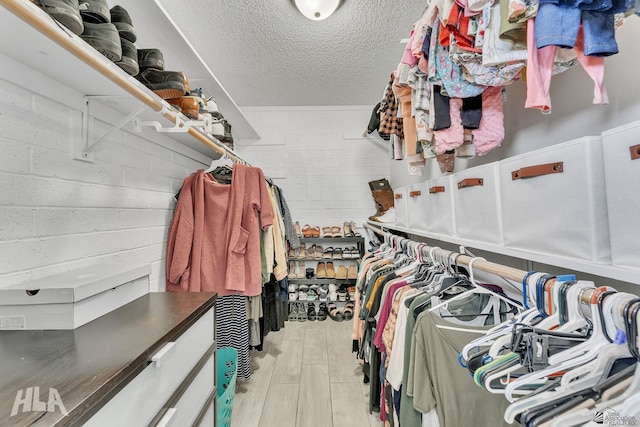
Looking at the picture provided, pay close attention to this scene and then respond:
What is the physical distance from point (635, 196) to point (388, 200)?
269 cm

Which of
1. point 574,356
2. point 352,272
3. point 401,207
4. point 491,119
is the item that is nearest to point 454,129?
point 491,119

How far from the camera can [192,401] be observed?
93cm

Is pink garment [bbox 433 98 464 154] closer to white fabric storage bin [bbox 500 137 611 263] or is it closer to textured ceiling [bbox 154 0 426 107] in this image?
white fabric storage bin [bbox 500 137 611 263]

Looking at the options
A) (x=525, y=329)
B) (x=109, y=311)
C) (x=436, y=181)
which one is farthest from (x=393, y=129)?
(x=109, y=311)

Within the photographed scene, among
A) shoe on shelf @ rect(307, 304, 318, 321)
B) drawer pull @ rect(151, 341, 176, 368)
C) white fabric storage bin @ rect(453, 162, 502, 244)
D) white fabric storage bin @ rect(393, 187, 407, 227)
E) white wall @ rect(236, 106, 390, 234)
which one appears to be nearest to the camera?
drawer pull @ rect(151, 341, 176, 368)

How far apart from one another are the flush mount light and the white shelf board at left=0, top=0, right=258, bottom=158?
72cm

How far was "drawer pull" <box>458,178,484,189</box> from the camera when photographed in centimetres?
106

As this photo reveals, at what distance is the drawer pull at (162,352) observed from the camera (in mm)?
698

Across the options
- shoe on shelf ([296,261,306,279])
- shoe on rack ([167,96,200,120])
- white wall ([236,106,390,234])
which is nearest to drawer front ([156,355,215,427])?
shoe on rack ([167,96,200,120])

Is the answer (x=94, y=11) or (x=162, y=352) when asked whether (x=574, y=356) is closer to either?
(x=162, y=352)

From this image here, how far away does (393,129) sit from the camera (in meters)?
1.77

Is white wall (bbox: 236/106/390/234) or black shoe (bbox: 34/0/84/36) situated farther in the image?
white wall (bbox: 236/106/390/234)

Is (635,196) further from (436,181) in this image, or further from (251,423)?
(251,423)

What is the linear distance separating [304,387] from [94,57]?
209 centimetres
